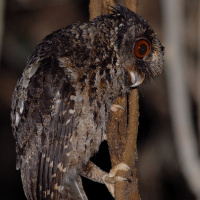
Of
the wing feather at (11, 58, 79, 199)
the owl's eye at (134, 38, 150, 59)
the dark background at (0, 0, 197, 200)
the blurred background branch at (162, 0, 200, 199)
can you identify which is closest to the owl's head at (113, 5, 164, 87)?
the owl's eye at (134, 38, 150, 59)

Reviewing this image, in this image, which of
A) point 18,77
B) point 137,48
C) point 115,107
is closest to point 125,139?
point 115,107

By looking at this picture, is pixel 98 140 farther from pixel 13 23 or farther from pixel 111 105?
pixel 13 23

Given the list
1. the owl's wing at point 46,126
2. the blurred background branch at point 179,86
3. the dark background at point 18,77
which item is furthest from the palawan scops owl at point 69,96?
the dark background at point 18,77

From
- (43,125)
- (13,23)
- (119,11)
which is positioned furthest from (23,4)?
(43,125)

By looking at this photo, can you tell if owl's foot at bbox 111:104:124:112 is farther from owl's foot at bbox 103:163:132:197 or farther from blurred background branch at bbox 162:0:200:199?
blurred background branch at bbox 162:0:200:199

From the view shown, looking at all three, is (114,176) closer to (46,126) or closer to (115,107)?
(115,107)
